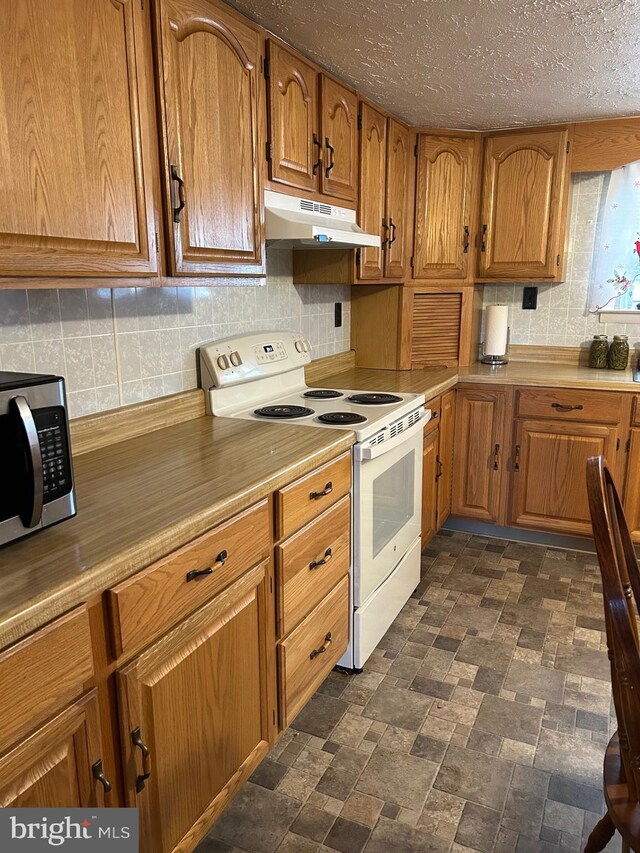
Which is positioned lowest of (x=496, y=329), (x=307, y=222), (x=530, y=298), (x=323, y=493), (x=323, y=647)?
(x=323, y=647)

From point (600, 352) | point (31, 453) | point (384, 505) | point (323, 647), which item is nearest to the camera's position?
point (31, 453)

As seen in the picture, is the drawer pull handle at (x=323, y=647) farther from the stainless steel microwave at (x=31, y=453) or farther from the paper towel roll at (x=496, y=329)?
the paper towel roll at (x=496, y=329)

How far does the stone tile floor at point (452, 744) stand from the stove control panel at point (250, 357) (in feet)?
3.75

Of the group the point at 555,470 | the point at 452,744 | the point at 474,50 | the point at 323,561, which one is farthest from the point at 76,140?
the point at 555,470

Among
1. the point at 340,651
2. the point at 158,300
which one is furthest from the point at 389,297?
the point at 340,651

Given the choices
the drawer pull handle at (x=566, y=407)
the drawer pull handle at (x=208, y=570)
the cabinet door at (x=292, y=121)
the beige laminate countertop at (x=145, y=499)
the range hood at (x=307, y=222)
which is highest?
the cabinet door at (x=292, y=121)

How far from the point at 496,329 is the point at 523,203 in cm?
68

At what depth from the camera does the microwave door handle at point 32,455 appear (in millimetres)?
1065

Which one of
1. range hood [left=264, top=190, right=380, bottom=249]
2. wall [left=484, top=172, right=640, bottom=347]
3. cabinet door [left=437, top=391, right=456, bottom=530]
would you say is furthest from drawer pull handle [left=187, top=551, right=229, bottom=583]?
wall [left=484, top=172, right=640, bottom=347]

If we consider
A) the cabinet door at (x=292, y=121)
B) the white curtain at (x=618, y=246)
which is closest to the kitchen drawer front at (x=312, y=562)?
the cabinet door at (x=292, y=121)

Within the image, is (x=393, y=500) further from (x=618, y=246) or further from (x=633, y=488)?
(x=618, y=246)

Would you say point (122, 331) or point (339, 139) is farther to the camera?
point (339, 139)

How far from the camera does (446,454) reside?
3264 mm

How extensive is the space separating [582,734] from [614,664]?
3.64ft
